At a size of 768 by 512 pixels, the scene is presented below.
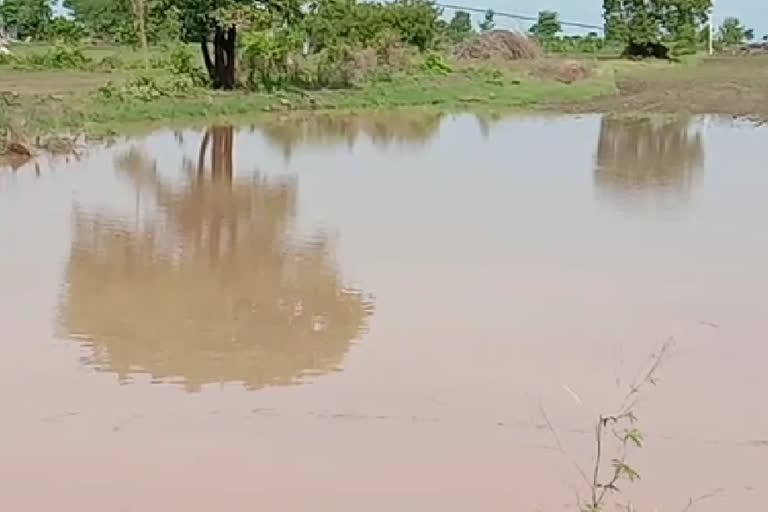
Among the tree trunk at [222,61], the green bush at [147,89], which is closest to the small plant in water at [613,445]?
the green bush at [147,89]

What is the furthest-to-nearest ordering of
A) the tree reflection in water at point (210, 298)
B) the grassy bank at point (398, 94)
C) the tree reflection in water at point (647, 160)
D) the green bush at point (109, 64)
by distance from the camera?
1. the green bush at point (109, 64)
2. the grassy bank at point (398, 94)
3. the tree reflection in water at point (647, 160)
4. the tree reflection in water at point (210, 298)

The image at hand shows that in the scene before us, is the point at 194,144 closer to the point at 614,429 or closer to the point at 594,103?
the point at 594,103

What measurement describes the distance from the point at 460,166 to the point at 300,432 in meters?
10.4

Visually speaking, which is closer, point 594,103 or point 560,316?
point 560,316

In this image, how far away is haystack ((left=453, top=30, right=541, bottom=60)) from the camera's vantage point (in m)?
36.9

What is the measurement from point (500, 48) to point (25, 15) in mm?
19070

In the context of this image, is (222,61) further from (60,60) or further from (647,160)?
(647,160)

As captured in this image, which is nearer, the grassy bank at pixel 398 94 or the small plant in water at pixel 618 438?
the small plant in water at pixel 618 438

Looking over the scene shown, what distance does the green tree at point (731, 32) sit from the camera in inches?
2023

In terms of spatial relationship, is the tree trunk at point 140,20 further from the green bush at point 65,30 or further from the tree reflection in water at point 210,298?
the green bush at point 65,30

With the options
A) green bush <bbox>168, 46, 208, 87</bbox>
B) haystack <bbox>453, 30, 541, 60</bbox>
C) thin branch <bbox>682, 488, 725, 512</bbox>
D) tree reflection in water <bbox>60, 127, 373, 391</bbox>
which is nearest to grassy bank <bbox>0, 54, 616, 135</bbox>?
green bush <bbox>168, 46, 208, 87</bbox>

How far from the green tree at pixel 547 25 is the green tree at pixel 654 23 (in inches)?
574

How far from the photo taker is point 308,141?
18578 millimetres

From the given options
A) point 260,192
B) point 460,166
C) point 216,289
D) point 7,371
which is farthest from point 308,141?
point 7,371
